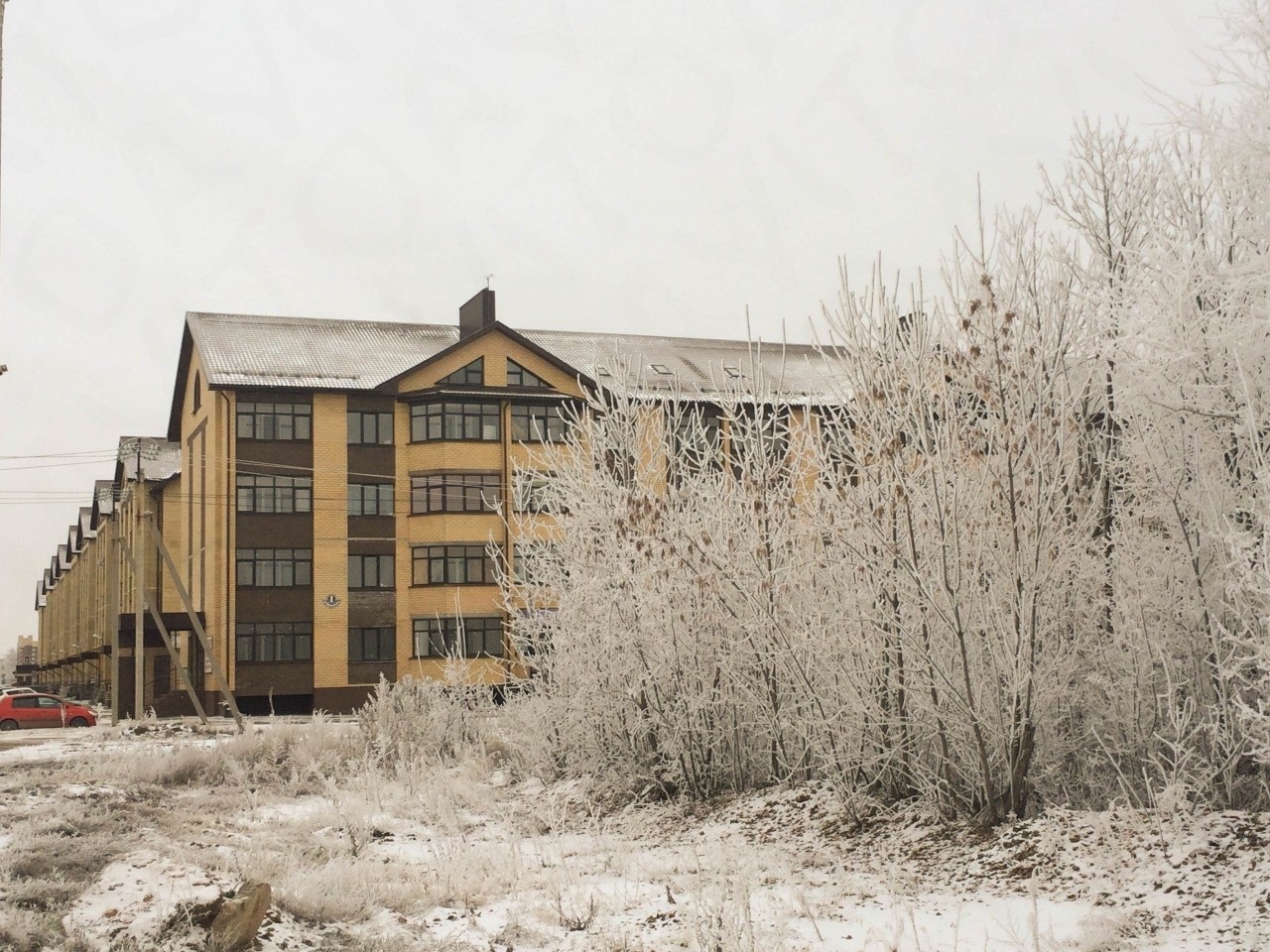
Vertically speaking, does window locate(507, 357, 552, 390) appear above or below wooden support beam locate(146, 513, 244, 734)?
above

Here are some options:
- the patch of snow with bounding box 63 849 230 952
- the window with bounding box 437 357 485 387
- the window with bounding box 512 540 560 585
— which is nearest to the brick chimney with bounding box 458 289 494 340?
the window with bounding box 437 357 485 387

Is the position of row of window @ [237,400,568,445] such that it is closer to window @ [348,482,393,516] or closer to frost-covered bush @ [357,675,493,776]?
window @ [348,482,393,516]

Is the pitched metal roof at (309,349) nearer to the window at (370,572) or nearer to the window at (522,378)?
the window at (522,378)

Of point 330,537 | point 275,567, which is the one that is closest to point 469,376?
point 330,537

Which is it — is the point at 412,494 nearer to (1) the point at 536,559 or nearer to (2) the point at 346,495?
(2) the point at 346,495

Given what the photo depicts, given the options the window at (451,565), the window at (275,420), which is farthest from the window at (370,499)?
the window at (275,420)

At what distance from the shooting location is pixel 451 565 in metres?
37.9

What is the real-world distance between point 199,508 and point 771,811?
33.8m

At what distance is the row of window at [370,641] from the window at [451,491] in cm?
343

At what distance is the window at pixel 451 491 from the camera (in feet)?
125

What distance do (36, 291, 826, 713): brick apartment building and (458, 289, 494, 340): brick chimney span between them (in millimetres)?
80

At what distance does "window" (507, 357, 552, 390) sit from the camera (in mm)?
40000

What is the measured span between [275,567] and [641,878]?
29212mm

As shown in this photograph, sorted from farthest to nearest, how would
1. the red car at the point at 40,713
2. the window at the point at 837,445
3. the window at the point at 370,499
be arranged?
the window at the point at 370,499, the red car at the point at 40,713, the window at the point at 837,445
